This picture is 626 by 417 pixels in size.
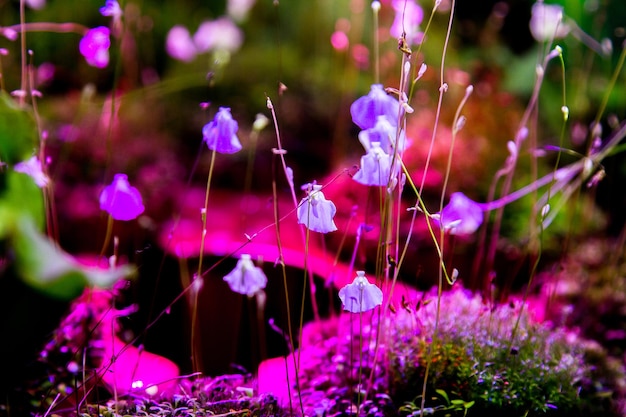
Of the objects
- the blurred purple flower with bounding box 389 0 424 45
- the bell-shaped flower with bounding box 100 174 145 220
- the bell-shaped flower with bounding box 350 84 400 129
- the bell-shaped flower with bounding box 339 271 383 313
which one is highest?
the blurred purple flower with bounding box 389 0 424 45

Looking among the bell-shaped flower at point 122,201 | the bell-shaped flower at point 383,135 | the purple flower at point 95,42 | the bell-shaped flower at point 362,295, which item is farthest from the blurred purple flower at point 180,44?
the bell-shaped flower at point 362,295

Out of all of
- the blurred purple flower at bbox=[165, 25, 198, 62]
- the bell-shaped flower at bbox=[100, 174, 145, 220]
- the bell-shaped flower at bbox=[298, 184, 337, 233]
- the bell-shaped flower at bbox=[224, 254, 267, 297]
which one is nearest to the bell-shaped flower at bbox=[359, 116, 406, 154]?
the bell-shaped flower at bbox=[298, 184, 337, 233]

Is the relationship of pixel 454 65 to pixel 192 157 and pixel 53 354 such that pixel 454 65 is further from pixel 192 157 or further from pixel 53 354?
pixel 53 354

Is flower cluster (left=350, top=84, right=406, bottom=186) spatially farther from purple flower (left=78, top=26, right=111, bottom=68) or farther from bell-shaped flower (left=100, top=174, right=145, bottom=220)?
purple flower (left=78, top=26, right=111, bottom=68)

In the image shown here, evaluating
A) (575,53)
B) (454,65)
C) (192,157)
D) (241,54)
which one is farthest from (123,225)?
(575,53)

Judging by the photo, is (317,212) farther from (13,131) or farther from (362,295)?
(13,131)

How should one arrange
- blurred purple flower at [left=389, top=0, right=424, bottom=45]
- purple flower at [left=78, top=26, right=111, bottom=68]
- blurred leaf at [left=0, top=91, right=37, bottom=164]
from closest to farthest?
blurred leaf at [left=0, top=91, right=37, bottom=164] < purple flower at [left=78, top=26, right=111, bottom=68] < blurred purple flower at [left=389, top=0, right=424, bottom=45]

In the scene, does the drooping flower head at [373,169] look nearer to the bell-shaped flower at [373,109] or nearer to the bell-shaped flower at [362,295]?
the bell-shaped flower at [373,109]
